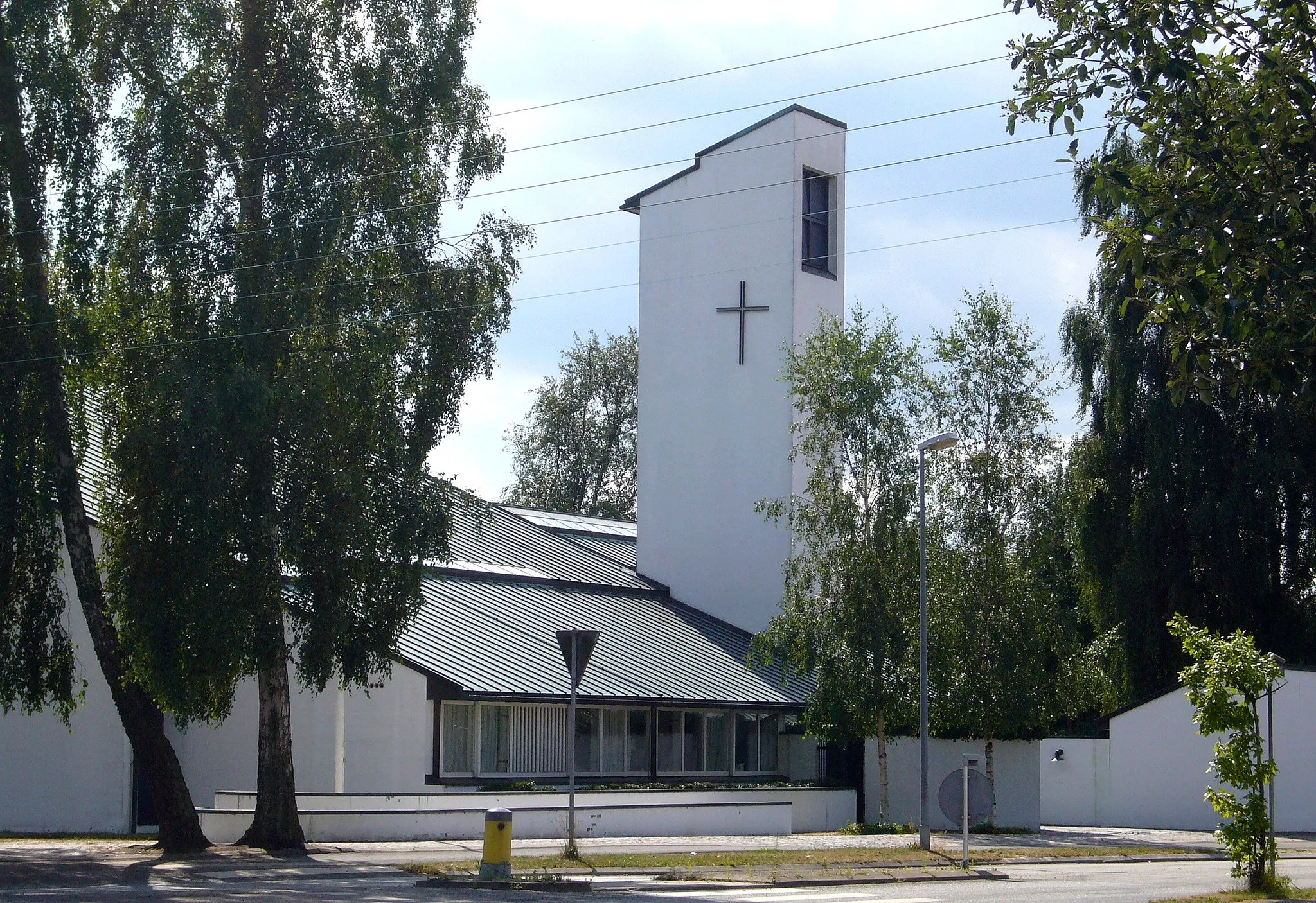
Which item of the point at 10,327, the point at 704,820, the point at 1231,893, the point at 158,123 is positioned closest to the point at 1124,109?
the point at 1231,893

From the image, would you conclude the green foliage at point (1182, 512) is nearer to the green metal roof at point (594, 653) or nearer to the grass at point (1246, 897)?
the green metal roof at point (594, 653)

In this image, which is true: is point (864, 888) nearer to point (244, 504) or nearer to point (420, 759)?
point (244, 504)

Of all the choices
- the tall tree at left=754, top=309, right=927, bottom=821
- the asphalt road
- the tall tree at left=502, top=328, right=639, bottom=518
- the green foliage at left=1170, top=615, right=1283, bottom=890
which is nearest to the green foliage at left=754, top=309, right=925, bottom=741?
the tall tree at left=754, top=309, right=927, bottom=821

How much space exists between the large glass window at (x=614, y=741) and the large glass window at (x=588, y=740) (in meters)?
0.19

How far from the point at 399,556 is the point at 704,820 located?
9.12 m

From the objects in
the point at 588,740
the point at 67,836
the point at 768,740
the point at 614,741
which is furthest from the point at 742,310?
the point at 67,836

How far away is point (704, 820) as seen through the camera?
2645 centimetres

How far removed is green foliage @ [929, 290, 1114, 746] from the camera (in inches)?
1256

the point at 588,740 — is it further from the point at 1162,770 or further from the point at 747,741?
the point at 1162,770

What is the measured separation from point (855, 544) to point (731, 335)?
9.80 metres

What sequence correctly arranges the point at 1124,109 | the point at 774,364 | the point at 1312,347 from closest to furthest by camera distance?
1. the point at 1312,347
2. the point at 1124,109
3. the point at 774,364

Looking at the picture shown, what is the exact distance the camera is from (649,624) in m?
36.8

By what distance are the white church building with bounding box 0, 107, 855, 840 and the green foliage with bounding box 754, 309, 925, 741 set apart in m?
2.28

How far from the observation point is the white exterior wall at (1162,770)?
33.8 m
